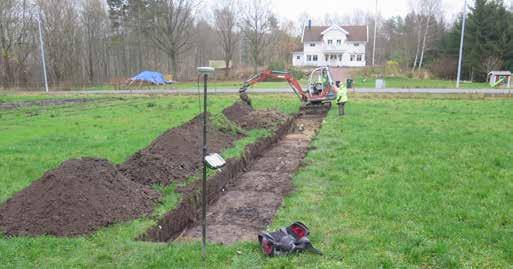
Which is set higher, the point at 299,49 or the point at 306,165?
the point at 299,49

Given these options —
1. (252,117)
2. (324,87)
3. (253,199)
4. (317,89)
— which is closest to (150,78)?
(317,89)

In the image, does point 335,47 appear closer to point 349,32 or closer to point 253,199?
point 349,32

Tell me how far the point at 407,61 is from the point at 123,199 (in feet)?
188

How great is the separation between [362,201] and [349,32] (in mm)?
64963

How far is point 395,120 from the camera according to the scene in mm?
16016

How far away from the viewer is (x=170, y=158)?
334 inches

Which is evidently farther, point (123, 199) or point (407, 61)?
point (407, 61)

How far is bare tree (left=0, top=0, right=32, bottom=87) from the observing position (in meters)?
44.7

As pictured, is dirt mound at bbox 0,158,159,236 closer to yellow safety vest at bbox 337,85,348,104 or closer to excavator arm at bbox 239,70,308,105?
excavator arm at bbox 239,70,308,105

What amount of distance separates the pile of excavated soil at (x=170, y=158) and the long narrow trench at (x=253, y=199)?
38.1 inches

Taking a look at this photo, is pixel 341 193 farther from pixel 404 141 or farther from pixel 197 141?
pixel 404 141

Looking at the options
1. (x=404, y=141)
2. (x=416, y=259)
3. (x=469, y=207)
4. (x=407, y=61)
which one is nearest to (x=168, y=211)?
(x=416, y=259)

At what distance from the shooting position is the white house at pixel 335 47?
66.5 m

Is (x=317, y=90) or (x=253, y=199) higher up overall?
(x=317, y=90)
